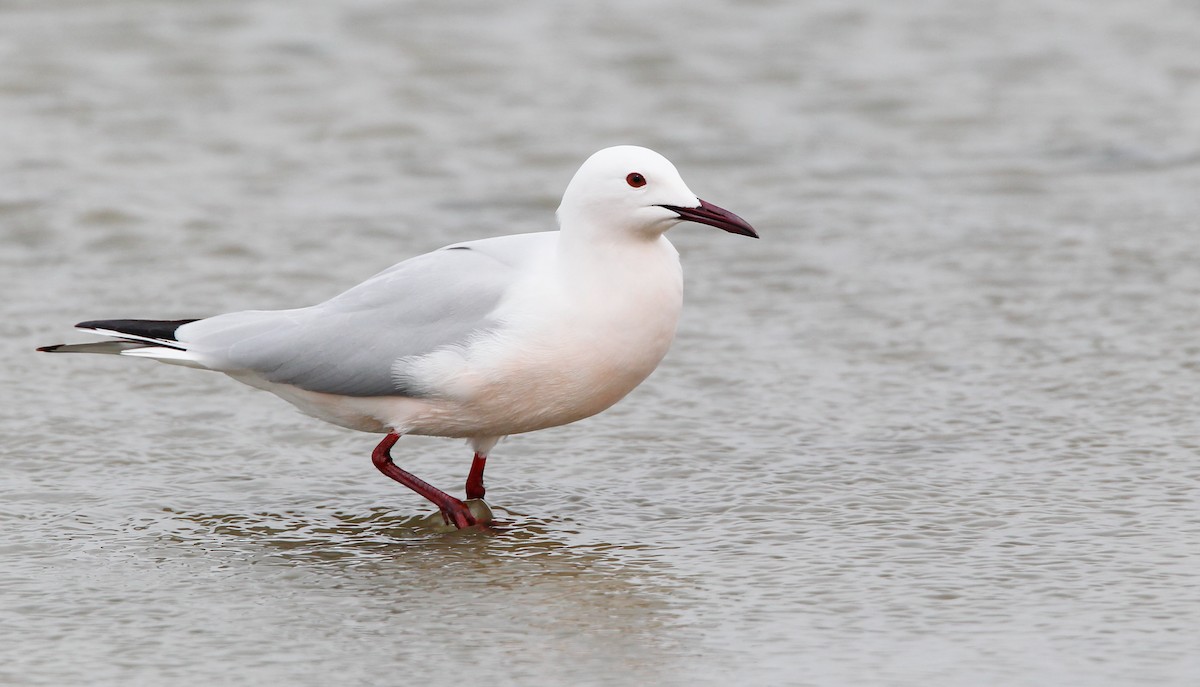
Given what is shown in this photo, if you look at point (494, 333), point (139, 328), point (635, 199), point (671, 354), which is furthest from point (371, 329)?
point (671, 354)

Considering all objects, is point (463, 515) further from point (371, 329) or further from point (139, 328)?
point (139, 328)

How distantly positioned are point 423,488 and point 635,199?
3.63ft

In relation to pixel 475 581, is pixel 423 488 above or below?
above

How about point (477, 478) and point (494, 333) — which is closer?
point (494, 333)

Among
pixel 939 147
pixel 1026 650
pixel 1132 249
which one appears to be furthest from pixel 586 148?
pixel 1026 650

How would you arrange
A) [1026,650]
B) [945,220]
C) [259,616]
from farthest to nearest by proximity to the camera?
[945,220] < [259,616] < [1026,650]

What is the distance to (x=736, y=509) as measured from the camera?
18.2 feet

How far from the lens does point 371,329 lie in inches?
221

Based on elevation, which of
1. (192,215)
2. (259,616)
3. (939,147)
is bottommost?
(259,616)

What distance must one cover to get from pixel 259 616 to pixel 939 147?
617 cm

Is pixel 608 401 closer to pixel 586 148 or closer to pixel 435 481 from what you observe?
pixel 435 481

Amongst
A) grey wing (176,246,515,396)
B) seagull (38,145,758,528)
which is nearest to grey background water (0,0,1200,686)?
seagull (38,145,758,528)

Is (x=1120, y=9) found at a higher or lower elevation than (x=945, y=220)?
higher

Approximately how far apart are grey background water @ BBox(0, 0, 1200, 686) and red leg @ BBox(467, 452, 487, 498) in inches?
3.0
